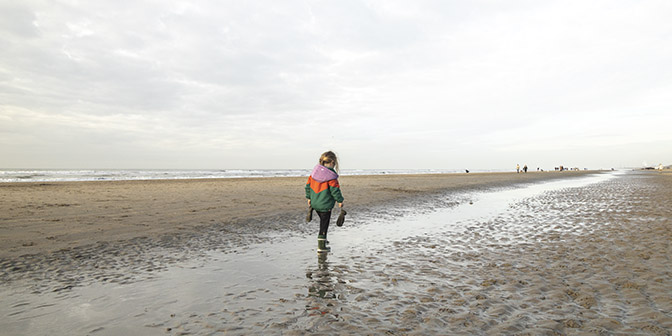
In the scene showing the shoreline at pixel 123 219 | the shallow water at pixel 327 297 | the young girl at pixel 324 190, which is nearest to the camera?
the shallow water at pixel 327 297

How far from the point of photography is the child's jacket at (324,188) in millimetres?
8039

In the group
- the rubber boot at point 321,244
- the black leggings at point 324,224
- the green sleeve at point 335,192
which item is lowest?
the rubber boot at point 321,244

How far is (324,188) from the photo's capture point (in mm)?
8078

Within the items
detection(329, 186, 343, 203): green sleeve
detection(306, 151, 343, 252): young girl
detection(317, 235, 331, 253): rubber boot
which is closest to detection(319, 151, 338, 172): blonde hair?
detection(306, 151, 343, 252): young girl

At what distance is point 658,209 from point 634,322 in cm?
→ 1523

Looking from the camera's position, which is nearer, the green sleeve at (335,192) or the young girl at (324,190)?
the green sleeve at (335,192)

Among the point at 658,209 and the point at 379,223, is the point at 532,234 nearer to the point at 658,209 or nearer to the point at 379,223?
the point at 379,223

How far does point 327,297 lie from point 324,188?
334 cm

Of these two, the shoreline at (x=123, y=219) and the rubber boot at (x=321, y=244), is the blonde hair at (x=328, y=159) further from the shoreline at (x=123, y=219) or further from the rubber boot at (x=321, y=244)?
the shoreline at (x=123, y=219)

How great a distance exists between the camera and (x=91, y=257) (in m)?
7.46

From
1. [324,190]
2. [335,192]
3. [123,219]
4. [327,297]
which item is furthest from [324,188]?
[123,219]

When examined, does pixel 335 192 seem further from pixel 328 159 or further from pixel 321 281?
pixel 321 281

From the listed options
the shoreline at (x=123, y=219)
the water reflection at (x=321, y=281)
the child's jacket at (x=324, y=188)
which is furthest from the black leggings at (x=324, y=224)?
the shoreline at (x=123, y=219)

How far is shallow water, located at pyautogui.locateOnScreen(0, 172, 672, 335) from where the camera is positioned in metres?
4.13
